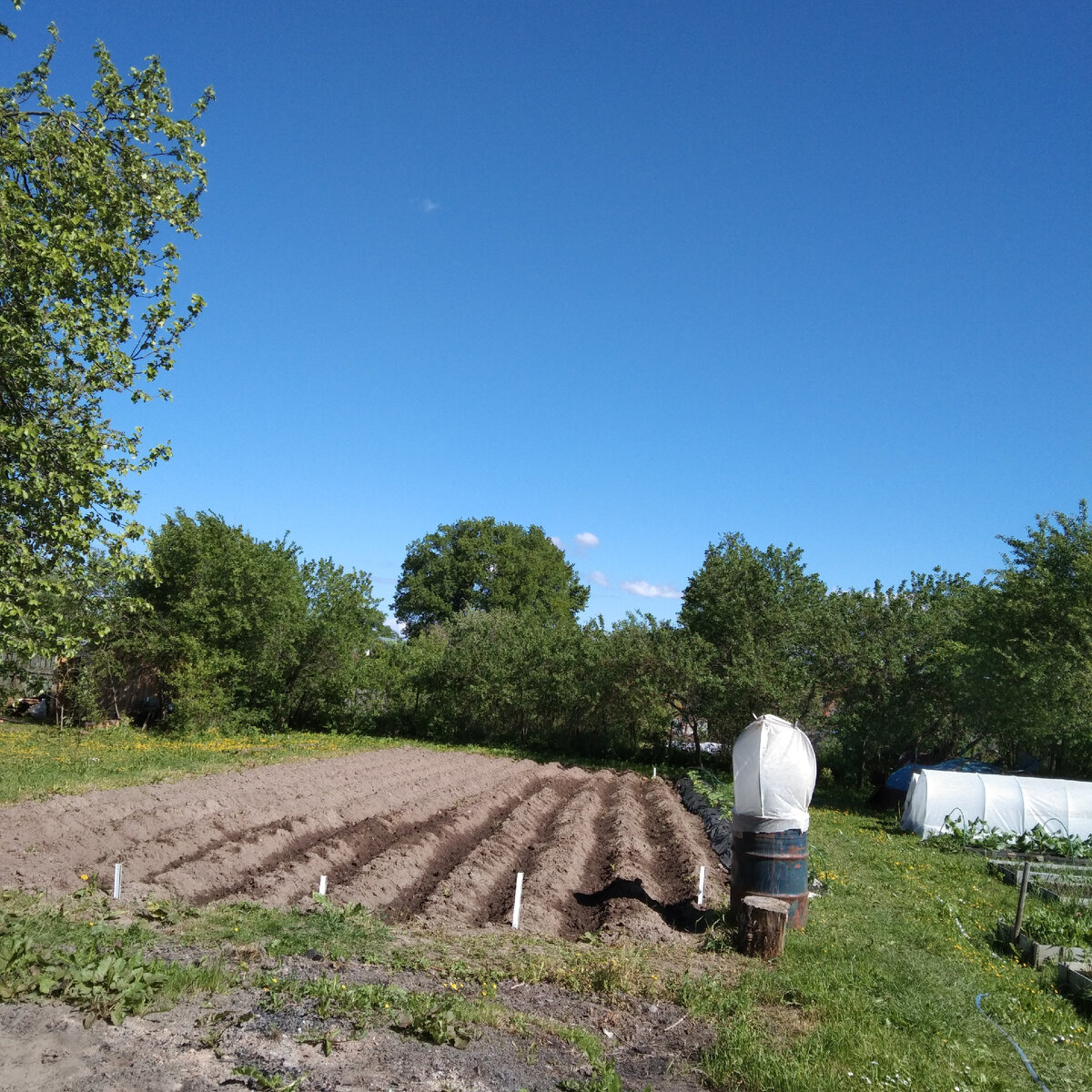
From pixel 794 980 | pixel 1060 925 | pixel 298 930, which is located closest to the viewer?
pixel 794 980

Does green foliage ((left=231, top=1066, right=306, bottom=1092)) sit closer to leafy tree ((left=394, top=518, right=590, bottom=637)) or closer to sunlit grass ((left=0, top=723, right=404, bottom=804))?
sunlit grass ((left=0, top=723, right=404, bottom=804))

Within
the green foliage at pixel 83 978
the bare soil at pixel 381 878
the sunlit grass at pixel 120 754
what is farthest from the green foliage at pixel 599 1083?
the sunlit grass at pixel 120 754

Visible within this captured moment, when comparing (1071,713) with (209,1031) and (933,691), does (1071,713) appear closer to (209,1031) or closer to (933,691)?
(933,691)

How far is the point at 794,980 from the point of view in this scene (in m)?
7.00

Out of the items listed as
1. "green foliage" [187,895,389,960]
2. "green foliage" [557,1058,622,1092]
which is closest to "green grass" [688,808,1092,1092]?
"green foliage" [557,1058,622,1092]

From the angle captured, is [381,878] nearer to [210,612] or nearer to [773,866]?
[773,866]

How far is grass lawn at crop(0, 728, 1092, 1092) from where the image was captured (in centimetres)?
548

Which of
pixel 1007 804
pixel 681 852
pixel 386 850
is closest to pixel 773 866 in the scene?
pixel 681 852

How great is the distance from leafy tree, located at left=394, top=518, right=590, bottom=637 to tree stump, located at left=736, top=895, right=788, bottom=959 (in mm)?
46180

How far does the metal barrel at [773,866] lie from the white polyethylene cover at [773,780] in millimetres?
111

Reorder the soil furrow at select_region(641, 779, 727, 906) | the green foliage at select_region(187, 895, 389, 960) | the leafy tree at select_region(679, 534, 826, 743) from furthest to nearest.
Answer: the leafy tree at select_region(679, 534, 826, 743), the soil furrow at select_region(641, 779, 727, 906), the green foliage at select_region(187, 895, 389, 960)

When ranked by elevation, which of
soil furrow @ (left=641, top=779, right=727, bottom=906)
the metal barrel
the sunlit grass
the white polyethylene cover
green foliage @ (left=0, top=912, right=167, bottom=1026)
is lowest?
the sunlit grass

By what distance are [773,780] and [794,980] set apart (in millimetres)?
1967

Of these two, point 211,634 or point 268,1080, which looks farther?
point 211,634
